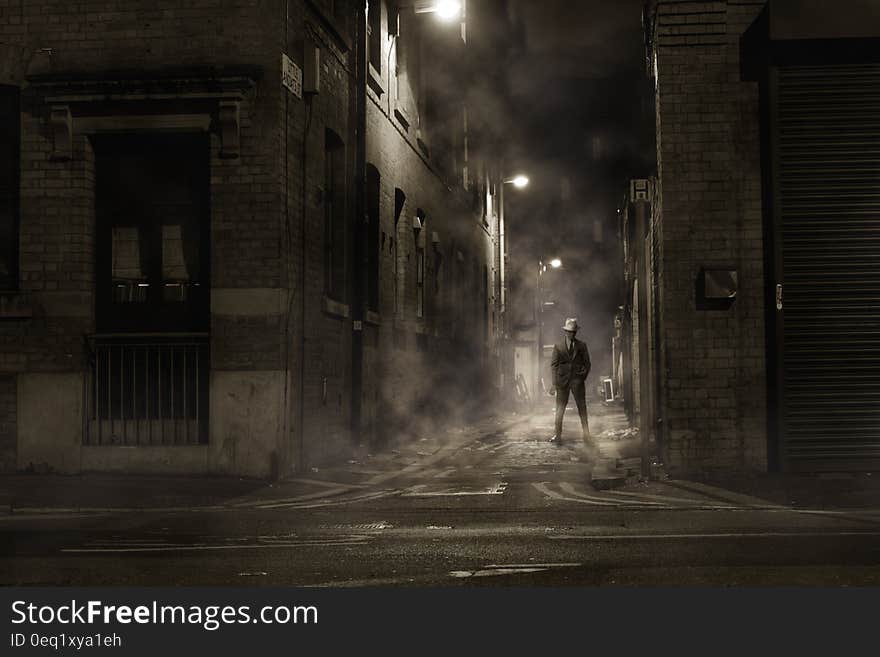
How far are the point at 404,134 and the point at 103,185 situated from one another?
304 inches

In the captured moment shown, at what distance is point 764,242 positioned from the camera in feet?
39.4

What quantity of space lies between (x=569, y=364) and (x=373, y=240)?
380cm

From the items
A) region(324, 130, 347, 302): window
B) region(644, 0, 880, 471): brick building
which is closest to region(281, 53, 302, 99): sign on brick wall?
region(324, 130, 347, 302): window

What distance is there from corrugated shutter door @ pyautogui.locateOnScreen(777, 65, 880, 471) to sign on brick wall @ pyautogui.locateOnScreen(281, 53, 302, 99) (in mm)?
5669

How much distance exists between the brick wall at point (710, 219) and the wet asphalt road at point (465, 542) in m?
1.49

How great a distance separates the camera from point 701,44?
1209 cm

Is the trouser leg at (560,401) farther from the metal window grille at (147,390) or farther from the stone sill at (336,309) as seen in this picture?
the metal window grille at (147,390)

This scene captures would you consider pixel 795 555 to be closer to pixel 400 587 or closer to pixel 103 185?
pixel 400 587

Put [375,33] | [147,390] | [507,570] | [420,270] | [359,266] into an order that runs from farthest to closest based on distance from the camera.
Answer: [420,270] → [375,33] → [359,266] → [147,390] → [507,570]

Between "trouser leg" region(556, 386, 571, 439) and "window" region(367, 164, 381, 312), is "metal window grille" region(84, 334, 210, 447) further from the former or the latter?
"trouser leg" region(556, 386, 571, 439)

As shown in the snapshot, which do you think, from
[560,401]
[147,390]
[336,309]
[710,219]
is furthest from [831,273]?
[147,390]

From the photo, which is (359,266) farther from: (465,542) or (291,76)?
(465,542)

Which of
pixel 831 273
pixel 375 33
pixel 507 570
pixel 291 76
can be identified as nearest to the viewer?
pixel 507 570

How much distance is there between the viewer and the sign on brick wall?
12.1m
